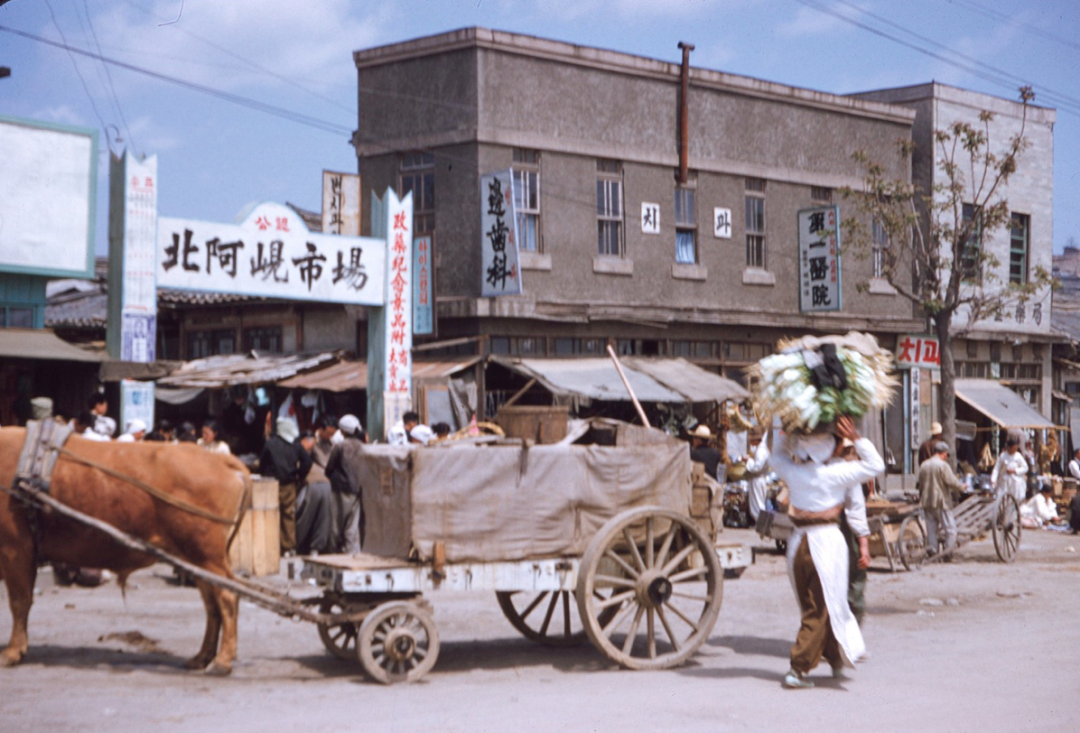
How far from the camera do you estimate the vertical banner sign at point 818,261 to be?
81.9 ft

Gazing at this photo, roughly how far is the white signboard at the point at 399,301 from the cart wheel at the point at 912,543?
323 inches

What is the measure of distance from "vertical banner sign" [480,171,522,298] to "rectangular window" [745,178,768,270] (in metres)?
6.97

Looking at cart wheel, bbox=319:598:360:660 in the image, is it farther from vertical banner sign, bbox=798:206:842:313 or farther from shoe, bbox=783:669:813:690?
vertical banner sign, bbox=798:206:842:313

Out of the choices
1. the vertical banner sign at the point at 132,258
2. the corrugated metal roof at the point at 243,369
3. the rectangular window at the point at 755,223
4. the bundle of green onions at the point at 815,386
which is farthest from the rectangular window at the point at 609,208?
the bundle of green onions at the point at 815,386

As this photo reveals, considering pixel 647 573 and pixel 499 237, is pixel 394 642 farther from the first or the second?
pixel 499 237

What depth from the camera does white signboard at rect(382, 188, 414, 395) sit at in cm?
1966

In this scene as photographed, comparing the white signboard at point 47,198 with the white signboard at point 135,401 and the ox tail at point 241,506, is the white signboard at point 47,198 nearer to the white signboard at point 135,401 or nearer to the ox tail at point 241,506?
the white signboard at point 135,401

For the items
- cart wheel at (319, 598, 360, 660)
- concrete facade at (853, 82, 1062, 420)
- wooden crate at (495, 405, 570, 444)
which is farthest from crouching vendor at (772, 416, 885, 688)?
concrete facade at (853, 82, 1062, 420)

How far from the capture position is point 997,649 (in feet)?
32.5

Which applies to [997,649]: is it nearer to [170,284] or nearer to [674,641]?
[674,641]

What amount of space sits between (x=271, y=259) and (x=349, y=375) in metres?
3.39

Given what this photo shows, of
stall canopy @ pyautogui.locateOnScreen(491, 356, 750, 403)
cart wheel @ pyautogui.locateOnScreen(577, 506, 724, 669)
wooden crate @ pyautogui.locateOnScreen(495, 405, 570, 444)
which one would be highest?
stall canopy @ pyautogui.locateOnScreen(491, 356, 750, 403)

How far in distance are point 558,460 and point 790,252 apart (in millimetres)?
19152

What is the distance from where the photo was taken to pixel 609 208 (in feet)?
78.4
